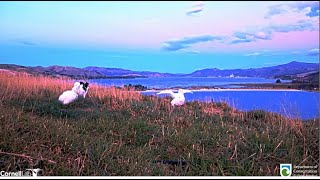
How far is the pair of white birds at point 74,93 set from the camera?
679 centimetres

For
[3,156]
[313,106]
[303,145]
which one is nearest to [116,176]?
[3,156]

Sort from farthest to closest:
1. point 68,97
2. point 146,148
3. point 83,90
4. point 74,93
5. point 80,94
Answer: point 83,90 → point 80,94 → point 74,93 → point 68,97 → point 146,148

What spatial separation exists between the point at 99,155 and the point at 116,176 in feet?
1.39

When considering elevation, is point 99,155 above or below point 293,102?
below

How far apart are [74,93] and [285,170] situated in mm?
5066

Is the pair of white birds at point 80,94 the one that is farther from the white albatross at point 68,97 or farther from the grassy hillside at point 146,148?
the grassy hillside at point 146,148

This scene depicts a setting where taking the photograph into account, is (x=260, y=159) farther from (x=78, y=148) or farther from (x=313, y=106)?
(x=313, y=106)

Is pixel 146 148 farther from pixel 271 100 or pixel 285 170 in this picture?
pixel 271 100

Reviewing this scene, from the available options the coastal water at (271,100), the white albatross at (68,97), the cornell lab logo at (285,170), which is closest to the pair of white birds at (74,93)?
the white albatross at (68,97)

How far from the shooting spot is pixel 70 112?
5617 mm

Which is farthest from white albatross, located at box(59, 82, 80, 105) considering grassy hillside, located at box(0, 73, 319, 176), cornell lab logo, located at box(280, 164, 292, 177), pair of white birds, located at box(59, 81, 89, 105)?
cornell lab logo, located at box(280, 164, 292, 177)

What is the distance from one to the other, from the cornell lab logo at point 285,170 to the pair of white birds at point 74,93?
4680 millimetres

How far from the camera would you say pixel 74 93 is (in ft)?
23.4

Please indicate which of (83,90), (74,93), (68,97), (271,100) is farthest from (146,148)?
(83,90)
